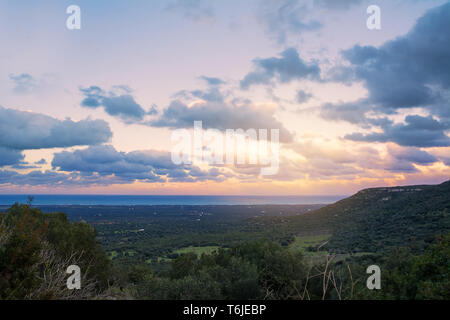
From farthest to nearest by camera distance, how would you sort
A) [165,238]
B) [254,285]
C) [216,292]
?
1. [165,238]
2. [254,285]
3. [216,292]

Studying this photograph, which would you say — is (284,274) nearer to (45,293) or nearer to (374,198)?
(45,293)

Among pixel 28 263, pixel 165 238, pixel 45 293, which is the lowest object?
pixel 165 238
